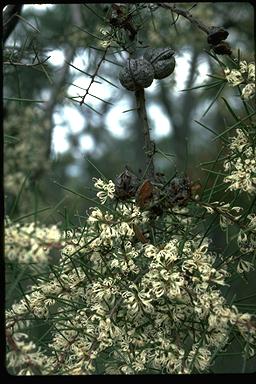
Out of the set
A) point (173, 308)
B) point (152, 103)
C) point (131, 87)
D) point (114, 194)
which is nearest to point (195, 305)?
point (173, 308)

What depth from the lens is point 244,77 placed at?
2.58 feet

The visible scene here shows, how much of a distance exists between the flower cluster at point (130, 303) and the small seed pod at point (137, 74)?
0.48 feet

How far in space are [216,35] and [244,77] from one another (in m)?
0.06

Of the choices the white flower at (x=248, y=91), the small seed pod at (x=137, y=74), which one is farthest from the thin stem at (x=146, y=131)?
the white flower at (x=248, y=91)

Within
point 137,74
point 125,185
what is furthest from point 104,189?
point 137,74

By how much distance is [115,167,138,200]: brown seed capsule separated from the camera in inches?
30.1

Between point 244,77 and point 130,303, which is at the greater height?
point 244,77

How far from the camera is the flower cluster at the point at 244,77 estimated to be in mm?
767

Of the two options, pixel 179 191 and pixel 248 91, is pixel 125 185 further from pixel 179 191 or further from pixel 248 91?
pixel 248 91

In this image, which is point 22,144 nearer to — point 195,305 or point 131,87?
point 131,87

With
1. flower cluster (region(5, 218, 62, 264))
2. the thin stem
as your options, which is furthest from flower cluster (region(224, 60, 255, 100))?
flower cluster (region(5, 218, 62, 264))

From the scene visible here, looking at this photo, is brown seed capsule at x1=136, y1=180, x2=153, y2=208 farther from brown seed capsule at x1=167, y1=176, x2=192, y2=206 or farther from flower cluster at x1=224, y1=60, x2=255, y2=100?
flower cluster at x1=224, y1=60, x2=255, y2=100

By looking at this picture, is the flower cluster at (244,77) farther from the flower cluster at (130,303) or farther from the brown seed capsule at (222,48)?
the flower cluster at (130,303)

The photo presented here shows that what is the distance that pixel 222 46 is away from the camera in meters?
0.79
